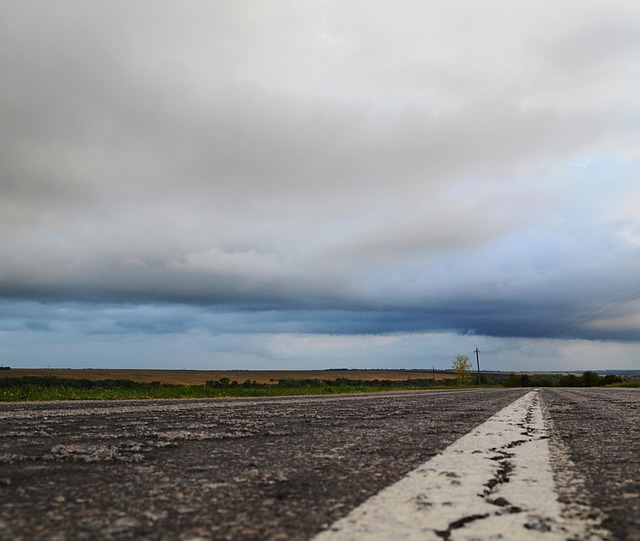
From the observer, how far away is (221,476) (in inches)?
119

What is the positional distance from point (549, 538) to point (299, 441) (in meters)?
3.09

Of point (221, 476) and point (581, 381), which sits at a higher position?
point (221, 476)

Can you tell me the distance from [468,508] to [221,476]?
1494 mm

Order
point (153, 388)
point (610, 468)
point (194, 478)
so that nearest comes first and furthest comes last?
point (194, 478), point (610, 468), point (153, 388)

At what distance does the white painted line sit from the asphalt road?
0.44ft

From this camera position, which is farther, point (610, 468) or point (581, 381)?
point (581, 381)

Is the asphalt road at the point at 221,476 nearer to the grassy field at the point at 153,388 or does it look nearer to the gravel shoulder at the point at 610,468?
the gravel shoulder at the point at 610,468

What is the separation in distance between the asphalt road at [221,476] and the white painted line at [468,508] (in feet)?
0.44

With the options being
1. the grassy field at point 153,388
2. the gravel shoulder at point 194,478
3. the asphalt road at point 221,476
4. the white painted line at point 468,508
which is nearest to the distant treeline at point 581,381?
the grassy field at point 153,388

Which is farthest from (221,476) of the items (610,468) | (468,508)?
(610,468)

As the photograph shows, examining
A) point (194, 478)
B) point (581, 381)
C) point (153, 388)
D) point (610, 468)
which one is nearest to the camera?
point (194, 478)

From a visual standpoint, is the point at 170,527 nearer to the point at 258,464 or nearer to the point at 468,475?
the point at 258,464

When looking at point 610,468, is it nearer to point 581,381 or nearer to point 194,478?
point 194,478

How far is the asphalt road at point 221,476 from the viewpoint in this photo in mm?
2033
